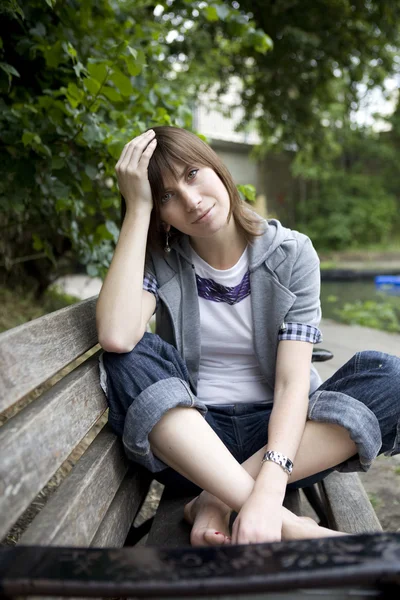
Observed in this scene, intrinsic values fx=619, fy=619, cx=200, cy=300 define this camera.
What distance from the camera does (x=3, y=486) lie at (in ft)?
3.02

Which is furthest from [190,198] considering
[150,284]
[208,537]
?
[208,537]

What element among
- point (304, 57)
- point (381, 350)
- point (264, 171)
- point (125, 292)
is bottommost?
point (264, 171)

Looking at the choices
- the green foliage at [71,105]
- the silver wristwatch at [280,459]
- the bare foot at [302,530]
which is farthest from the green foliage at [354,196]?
the bare foot at [302,530]

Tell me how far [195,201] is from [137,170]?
19cm

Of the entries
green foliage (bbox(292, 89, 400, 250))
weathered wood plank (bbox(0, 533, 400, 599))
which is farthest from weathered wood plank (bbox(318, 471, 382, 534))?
green foliage (bbox(292, 89, 400, 250))

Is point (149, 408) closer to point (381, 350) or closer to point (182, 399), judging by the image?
point (182, 399)

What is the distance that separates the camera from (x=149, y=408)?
4.87ft

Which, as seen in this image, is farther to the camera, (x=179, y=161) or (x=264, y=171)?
(x=264, y=171)

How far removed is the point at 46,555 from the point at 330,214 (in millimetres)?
20201

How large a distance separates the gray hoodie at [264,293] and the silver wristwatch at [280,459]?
0.38m

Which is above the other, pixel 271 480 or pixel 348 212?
pixel 271 480

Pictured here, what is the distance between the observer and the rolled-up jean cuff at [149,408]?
148 cm

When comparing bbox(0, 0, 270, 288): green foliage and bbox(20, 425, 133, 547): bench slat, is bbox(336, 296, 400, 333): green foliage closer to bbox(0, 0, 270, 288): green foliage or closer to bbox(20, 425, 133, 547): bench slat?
bbox(0, 0, 270, 288): green foliage

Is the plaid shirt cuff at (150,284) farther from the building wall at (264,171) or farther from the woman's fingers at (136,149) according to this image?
the building wall at (264,171)
